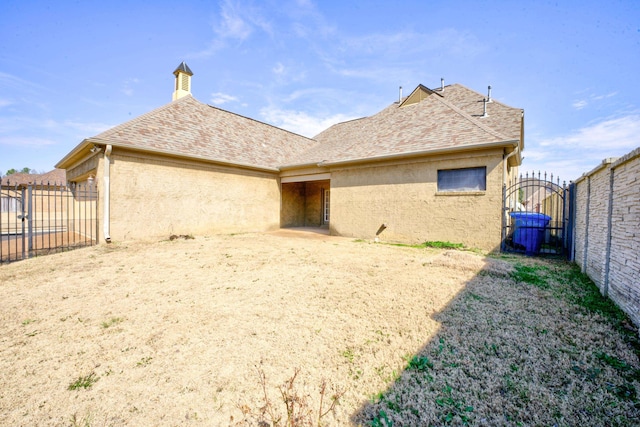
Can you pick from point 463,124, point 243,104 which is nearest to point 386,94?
point 463,124

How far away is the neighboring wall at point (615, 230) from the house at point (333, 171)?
2.84m

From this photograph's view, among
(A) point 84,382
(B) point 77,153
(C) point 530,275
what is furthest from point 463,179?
(B) point 77,153

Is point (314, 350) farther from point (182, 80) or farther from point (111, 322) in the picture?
point (182, 80)

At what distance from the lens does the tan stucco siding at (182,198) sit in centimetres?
958

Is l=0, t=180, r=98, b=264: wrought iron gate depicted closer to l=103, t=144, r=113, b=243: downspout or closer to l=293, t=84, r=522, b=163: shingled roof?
l=103, t=144, r=113, b=243: downspout

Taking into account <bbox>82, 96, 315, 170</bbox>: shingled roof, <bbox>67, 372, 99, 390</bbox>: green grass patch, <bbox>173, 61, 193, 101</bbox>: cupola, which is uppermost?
<bbox>173, 61, 193, 101</bbox>: cupola

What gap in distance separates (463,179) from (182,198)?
11.0m

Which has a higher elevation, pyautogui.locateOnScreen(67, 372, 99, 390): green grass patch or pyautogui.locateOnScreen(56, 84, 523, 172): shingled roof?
pyautogui.locateOnScreen(56, 84, 523, 172): shingled roof

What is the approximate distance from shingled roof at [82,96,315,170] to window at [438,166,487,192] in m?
8.26

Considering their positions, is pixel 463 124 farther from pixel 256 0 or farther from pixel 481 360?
pixel 481 360

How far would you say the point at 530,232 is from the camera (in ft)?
27.8

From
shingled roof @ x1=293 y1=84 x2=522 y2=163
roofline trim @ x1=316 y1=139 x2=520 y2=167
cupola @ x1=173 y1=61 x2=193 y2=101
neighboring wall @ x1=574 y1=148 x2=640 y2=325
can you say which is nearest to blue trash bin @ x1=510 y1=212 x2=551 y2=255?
neighboring wall @ x1=574 y1=148 x2=640 y2=325

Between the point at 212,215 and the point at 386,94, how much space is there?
41.0 ft

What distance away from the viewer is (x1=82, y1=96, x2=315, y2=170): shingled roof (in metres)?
10.1
